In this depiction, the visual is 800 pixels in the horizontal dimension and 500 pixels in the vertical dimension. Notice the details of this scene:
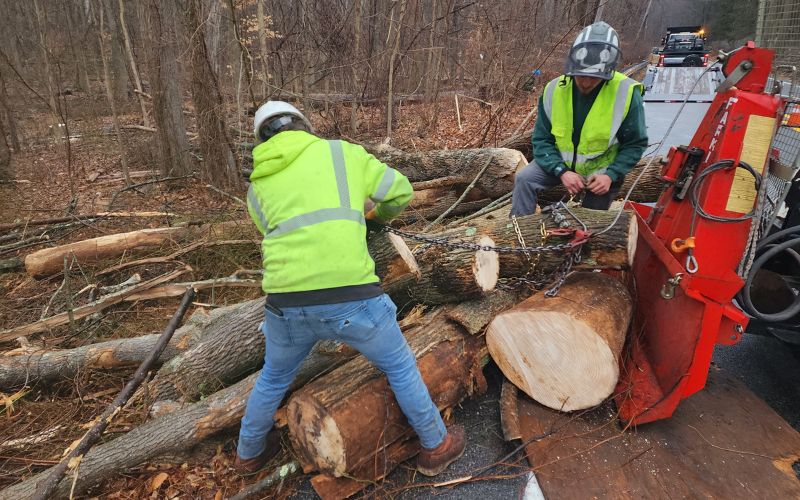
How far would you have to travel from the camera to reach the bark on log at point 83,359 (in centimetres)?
351

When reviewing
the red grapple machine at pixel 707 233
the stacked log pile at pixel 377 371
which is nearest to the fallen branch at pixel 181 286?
the stacked log pile at pixel 377 371

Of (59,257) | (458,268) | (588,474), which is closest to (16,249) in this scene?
(59,257)

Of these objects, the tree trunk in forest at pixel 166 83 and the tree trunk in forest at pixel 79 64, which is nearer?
the tree trunk in forest at pixel 166 83

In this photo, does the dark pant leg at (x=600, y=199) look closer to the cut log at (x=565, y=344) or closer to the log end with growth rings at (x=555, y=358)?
the cut log at (x=565, y=344)

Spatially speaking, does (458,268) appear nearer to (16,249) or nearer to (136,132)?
(16,249)

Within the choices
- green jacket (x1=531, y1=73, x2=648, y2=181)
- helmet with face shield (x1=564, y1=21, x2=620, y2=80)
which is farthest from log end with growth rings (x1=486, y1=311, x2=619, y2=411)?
helmet with face shield (x1=564, y1=21, x2=620, y2=80)

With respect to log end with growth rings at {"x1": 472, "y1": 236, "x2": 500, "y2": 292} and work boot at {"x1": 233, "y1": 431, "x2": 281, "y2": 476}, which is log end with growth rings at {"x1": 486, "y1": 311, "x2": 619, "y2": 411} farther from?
work boot at {"x1": 233, "y1": 431, "x2": 281, "y2": 476}

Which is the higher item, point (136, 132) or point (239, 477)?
point (136, 132)

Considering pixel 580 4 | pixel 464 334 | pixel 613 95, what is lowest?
pixel 464 334

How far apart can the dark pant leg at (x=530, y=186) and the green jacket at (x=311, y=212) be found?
6.46ft

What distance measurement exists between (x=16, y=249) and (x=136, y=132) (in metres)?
7.71

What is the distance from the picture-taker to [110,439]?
9.77 feet

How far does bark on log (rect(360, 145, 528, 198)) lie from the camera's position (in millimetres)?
5348

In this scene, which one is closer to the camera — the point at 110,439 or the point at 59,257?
the point at 110,439
